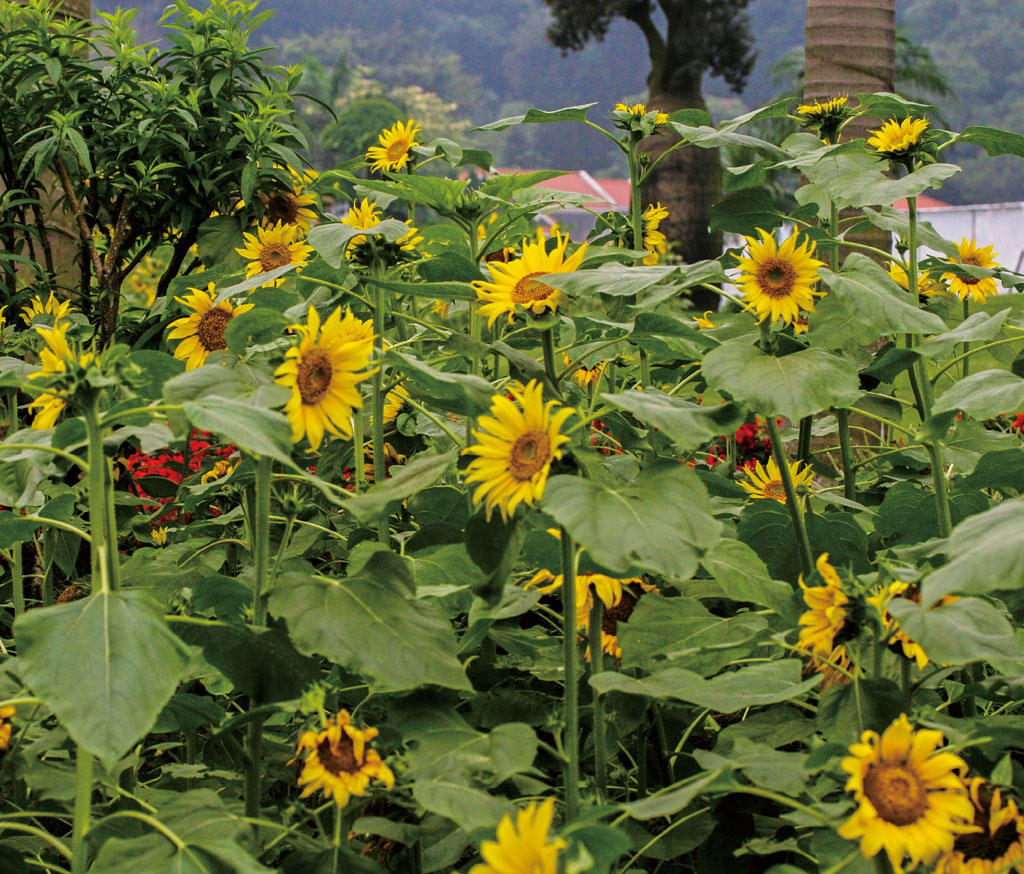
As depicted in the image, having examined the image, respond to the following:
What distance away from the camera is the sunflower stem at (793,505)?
1146mm

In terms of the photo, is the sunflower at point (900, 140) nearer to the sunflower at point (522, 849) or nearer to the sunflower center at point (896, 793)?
the sunflower center at point (896, 793)

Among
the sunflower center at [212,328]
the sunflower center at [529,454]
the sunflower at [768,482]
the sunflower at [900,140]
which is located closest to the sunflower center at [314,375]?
the sunflower center at [529,454]

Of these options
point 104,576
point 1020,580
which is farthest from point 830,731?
point 104,576

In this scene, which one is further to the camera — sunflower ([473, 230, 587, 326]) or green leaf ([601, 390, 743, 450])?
sunflower ([473, 230, 587, 326])

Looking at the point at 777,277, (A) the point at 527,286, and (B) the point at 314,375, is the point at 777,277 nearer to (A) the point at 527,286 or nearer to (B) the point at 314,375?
(A) the point at 527,286

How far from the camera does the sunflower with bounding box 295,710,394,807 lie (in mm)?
808

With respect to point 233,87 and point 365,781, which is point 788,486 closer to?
point 365,781

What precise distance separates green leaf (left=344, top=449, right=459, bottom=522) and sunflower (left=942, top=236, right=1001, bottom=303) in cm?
115

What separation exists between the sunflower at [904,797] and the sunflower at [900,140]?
0.87 metres

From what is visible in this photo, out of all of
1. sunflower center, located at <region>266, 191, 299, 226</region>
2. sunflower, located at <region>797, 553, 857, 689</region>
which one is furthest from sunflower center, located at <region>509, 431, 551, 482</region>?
sunflower center, located at <region>266, 191, 299, 226</region>

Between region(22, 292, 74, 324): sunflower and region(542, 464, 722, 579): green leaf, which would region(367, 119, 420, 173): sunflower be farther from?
region(542, 464, 722, 579): green leaf

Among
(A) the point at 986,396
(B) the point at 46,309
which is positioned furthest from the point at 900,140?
(B) the point at 46,309

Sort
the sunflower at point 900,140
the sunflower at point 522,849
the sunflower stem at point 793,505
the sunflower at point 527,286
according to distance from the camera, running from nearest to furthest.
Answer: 1. the sunflower at point 522,849
2. the sunflower at point 527,286
3. the sunflower stem at point 793,505
4. the sunflower at point 900,140

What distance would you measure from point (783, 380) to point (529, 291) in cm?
28
